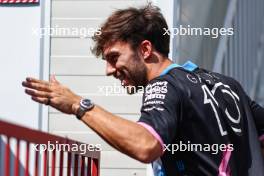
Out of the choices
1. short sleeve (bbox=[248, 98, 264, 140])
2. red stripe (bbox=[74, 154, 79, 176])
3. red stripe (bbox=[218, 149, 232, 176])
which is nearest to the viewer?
red stripe (bbox=[218, 149, 232, 176])

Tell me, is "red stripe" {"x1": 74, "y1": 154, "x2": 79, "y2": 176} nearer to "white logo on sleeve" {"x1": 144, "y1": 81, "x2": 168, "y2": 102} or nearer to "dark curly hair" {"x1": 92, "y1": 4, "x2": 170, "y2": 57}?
"dark curly hair" {"x1": 92, "y1": 4, "x2": 170, "y2": 57}

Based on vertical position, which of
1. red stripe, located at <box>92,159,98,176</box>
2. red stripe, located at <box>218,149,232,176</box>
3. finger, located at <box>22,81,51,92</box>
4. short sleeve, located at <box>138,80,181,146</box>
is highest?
Answer: finger, located at <box>22,81,51,92</box>

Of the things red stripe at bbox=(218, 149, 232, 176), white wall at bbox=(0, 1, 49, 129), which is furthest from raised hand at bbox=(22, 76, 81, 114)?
white wall at bbox=(0, 1, 49, 129)

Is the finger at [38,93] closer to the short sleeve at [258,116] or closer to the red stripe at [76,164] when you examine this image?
the short sleeve at [258,116]

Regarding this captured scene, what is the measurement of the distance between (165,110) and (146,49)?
1.62 feet

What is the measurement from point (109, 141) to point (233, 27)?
4.57 m

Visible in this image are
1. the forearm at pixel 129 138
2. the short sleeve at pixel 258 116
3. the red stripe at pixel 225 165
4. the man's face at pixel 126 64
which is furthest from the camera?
the short sleeve at pixel 258 116

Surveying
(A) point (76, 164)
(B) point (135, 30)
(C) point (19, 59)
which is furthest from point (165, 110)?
(C) point (19, 59)

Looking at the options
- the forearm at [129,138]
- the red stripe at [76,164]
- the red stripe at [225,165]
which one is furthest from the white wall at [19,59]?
the forearm at [129,138]

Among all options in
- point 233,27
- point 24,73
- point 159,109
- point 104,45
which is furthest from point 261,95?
point 159,109

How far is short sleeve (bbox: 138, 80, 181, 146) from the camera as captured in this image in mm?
3008

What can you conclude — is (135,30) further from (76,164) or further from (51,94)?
(76,164)

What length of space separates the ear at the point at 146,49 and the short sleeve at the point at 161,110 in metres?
0.29

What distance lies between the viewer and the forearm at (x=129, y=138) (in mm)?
2920
